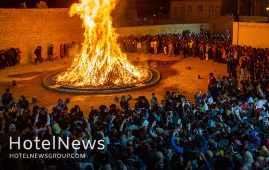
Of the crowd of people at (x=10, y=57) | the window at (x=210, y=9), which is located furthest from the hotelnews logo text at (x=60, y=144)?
the window at (x=210, y=9)

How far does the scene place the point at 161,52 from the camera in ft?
95.2

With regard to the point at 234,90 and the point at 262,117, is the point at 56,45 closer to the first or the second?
the point at 234,90

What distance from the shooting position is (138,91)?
1756cm

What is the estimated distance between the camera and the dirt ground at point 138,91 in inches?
645

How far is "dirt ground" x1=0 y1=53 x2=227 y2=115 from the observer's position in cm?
1638

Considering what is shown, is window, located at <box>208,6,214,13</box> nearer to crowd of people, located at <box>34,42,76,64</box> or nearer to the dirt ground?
the dirt ground

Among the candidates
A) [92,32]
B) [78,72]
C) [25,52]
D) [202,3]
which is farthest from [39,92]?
[202,3]

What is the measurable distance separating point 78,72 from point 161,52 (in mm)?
11709

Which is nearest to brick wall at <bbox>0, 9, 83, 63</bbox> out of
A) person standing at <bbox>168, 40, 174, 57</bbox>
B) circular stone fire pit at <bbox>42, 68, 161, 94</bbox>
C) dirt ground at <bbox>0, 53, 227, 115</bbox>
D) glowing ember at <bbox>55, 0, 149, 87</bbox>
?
dirt ground at <bbox>0, 53, 227, 115</bbox>

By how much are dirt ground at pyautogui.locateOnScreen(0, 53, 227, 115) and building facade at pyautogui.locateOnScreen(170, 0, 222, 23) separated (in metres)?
17.6

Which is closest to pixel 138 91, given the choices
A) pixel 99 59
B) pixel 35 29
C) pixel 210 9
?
pixel 99 59

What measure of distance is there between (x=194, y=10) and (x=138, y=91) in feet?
94.1

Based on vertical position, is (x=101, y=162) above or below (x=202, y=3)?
below

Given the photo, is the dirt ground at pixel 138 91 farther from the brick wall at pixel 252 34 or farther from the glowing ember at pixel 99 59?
the brick wall at pixel 252 34
